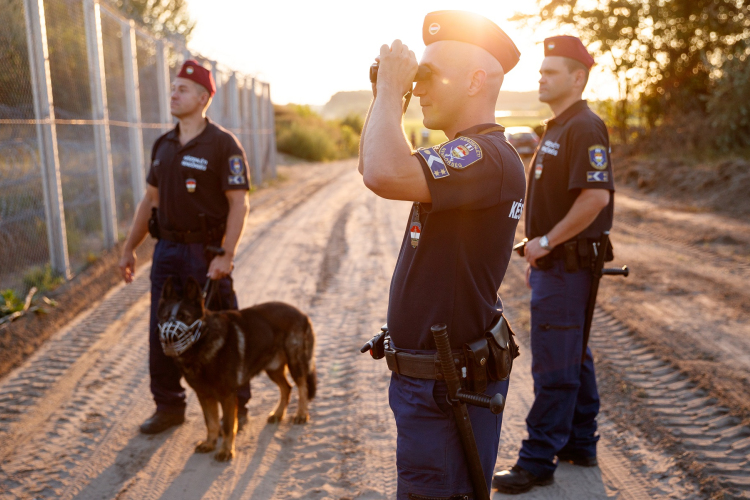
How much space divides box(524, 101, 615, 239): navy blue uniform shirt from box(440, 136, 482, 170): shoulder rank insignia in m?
1.76

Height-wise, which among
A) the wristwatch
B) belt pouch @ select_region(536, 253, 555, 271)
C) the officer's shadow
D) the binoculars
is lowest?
the officer's shadow

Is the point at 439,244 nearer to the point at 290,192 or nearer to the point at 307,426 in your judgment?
the point at 307,426

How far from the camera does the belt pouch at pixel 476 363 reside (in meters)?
2.11

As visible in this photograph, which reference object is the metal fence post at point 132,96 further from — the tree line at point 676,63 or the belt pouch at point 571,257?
the tree line at point 676,63

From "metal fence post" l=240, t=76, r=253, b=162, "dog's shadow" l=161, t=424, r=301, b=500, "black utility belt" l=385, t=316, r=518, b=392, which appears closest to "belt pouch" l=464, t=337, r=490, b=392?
"black utility belt" l=385, t=316, r=518, b=392

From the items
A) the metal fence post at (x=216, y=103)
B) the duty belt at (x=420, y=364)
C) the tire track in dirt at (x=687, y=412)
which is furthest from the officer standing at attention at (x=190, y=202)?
the metal fence post at (x=216, y=103)

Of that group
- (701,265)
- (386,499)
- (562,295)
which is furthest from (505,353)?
(701,265)

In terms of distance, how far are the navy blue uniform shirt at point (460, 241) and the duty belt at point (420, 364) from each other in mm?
41

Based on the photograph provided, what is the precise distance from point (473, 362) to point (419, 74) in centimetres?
97

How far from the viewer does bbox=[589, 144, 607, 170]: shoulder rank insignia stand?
351 cm

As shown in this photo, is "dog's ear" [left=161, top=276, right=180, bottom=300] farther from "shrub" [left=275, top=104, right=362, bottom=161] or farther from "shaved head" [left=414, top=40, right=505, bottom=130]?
"shrub" [left=275, top=104, right=362, bottom=161]

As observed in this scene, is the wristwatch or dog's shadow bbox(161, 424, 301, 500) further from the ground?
the wristwatch

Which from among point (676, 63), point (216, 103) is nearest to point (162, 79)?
point (216, 103)

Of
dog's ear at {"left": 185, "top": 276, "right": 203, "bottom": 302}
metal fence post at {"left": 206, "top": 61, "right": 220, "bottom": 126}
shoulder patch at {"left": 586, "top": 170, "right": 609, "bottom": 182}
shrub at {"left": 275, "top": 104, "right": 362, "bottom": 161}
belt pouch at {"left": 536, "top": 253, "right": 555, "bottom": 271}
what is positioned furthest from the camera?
shrub at {"left": 275, "top": 104, "right": 362, "bottom": 161}
